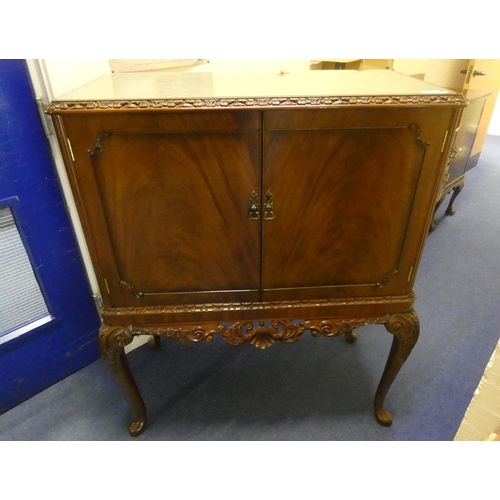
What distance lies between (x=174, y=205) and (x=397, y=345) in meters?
0.79

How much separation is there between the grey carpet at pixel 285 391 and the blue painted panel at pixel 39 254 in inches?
3.7

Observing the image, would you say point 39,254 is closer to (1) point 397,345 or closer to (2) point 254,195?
(2) point 254,195

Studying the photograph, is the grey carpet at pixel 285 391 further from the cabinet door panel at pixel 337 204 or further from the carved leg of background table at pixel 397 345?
the cabinet door panel at pixel 337 204

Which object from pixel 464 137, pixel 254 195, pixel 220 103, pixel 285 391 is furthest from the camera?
pixel 464 137

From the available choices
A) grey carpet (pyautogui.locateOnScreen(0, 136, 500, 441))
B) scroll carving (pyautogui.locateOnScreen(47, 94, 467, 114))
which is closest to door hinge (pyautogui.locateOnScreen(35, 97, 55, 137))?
scroll carving (pyautogui.locateOnScreen(47, 94, 467, 114))

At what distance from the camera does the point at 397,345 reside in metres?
1.15

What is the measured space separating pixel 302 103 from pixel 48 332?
1.24 m

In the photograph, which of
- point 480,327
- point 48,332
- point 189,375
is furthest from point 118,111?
point 480,327

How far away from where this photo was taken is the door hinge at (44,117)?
3.66ft

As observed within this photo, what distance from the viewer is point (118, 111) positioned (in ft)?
2.43

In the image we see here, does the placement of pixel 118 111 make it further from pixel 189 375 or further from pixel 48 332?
pixel 189 375

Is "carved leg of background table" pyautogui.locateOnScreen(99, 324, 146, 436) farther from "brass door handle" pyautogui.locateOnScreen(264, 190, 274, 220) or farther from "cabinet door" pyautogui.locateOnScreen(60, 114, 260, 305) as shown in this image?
"brass door handle" pyautogui.locateOnScreen(264, 190, 274, 220)

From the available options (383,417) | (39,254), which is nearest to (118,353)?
(39,254)
